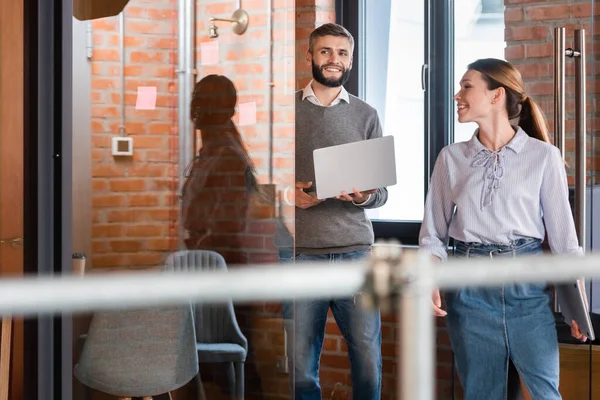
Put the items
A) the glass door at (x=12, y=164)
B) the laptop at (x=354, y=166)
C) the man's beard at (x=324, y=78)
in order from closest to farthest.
Result: the glass door at (x=12, y=164)
the laptop at (x=354, y=166)
the man's beard at (x=324, y=78)

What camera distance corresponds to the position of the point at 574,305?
2510mm

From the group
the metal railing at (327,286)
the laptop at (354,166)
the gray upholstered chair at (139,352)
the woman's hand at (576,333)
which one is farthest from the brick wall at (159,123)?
the metal railing at (327,286)

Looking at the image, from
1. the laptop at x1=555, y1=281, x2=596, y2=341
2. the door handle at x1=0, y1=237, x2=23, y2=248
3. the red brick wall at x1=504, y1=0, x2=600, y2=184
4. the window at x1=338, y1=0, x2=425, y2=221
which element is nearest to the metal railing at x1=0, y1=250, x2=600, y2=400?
the door handle at x1=0, y1=237, x2=23, y2=248

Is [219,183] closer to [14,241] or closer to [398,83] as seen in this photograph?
[14,241]

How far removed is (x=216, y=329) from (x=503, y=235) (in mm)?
834

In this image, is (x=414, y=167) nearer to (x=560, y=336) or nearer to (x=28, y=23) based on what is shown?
(x=560, y=336)

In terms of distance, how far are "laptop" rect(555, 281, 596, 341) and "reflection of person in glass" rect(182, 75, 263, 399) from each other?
0.90m

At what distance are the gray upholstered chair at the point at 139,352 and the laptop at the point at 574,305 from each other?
106cm

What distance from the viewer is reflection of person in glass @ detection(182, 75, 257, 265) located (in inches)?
94.2

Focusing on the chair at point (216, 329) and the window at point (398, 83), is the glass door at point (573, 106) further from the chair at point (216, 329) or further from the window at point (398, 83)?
the chair at point (216, 329)

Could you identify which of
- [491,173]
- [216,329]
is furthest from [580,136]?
[216,329]

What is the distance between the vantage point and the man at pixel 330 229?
2.90 meters

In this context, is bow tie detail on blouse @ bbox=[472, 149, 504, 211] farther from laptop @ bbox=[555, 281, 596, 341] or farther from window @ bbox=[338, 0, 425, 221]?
window @ bbox=[338, 0, 425, 221]

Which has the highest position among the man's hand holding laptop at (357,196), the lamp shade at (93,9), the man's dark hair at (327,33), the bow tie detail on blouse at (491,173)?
the man's dark hair at (327,33)
